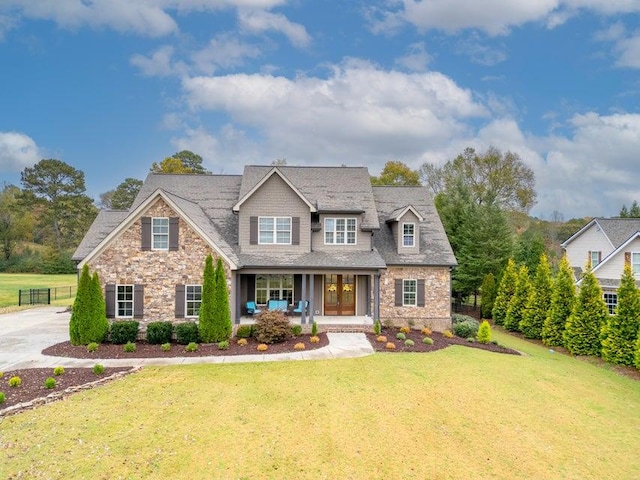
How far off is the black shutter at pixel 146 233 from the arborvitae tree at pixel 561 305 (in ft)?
66.8

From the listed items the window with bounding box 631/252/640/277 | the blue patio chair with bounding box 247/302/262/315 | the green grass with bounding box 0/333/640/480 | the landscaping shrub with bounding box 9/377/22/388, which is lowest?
the green grass with bounding box 0/333/640/480

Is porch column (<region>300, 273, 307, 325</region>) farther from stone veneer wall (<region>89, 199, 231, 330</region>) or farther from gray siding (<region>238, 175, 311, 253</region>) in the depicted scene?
stone veneer wall (<region>89, 199, 231, 330</region>)

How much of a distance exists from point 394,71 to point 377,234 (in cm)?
1300

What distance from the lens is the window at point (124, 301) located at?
1697 centimetres

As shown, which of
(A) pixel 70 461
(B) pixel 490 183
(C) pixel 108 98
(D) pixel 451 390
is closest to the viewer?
(A) pixel 70 461

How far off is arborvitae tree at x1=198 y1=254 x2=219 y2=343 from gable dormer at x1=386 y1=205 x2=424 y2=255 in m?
10.4

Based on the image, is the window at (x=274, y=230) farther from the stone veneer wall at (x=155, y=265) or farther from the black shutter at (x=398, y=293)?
the black shutter at (x=398, y=293)

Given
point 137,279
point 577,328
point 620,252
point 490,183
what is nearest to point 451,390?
point 577,328

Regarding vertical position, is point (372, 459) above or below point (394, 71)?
below

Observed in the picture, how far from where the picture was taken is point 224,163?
44.7 m

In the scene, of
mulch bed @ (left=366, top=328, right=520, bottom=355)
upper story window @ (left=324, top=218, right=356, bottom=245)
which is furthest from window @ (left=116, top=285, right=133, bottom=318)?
mulch bed @ (left=366, top=328, right=520, bottom=355)

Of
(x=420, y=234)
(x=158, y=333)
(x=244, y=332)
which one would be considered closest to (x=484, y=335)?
(x=420, y=234)

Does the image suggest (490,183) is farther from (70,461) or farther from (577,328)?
(70,461)

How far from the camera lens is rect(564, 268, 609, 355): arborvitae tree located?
18188 millimetres
